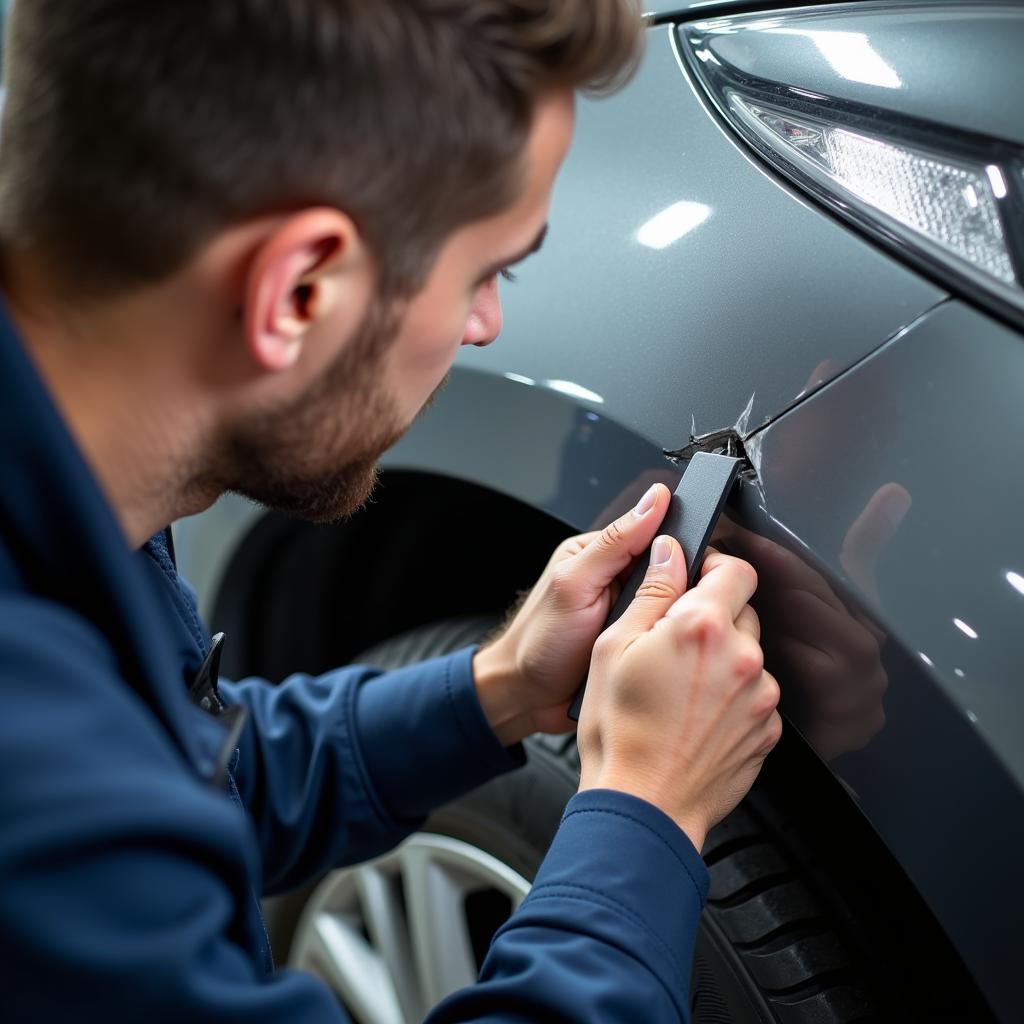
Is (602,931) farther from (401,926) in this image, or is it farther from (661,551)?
(401,926)

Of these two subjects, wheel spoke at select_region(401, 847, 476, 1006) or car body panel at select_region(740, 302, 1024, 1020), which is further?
wheel spoke at select_region(401, 847, 476, 1006)

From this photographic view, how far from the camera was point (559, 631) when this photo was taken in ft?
3.23

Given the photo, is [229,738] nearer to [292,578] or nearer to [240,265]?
[240,265]

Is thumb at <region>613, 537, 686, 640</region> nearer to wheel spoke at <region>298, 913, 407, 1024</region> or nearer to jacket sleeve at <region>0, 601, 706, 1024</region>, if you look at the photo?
jacket sleeve at <region>0, 601, 706, 1024</region>

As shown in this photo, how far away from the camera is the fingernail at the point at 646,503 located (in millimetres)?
874

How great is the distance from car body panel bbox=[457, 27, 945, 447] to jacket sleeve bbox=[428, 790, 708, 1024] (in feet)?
0.95

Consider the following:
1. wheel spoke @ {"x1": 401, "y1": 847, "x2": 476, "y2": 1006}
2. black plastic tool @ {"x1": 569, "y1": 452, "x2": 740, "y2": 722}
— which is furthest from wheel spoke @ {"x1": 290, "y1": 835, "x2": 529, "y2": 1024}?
black plastic tool @ {"x1": 569, "y1": 452, "x2": 740, "y2": 722}

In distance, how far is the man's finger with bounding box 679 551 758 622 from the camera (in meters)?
0.79

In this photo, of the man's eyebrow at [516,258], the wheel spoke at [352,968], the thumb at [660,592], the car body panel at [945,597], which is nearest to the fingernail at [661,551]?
the thumb at [660,592]

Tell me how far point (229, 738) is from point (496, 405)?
0.41 meters

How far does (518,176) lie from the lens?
Answer: 80cm

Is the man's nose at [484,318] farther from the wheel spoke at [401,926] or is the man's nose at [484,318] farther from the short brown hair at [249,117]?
the wheel spoke at [401,926]

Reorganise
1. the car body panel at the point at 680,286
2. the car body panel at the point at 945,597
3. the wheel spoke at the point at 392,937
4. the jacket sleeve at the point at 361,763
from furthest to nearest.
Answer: the wheel spoke at the point at 392,937
the jacket sleeve at the point at 361,763
the car body panel at the point at 680,286
the car body panel at the point at 945,597

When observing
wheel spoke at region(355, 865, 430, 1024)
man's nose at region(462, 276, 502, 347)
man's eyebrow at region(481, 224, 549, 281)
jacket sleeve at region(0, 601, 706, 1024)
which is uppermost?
man's eyebrow at region(481, 224, 549, 281)
